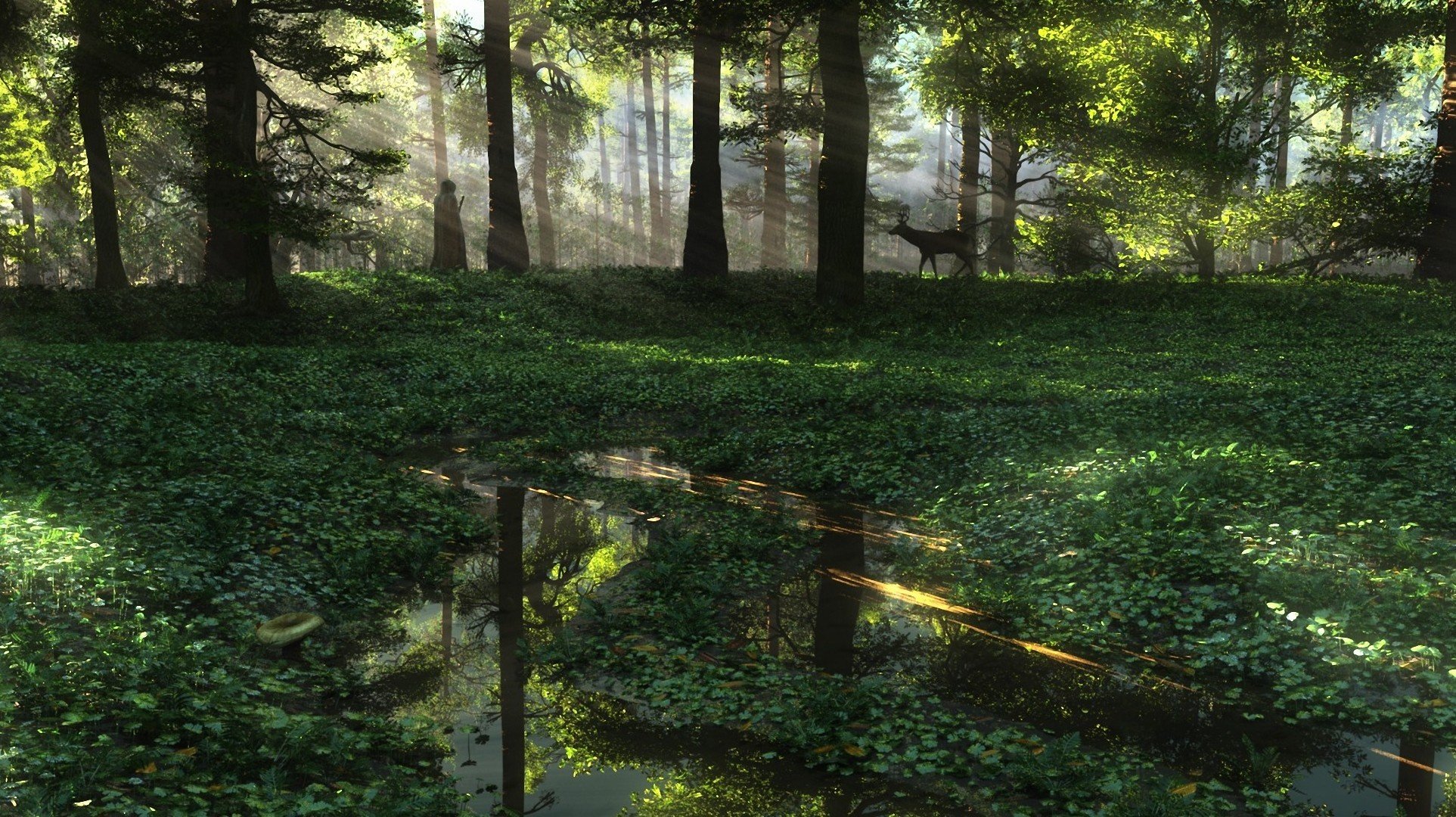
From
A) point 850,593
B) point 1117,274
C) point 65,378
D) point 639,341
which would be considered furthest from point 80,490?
point 1117,274

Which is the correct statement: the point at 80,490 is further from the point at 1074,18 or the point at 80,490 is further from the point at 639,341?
the point at 1074,18

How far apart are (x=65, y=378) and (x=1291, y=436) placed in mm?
13234

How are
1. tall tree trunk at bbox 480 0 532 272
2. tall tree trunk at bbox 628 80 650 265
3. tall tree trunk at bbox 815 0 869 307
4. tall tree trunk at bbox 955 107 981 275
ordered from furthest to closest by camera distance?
tall tree trunk at bbox 628 80 650 265 → tall tree trunk at bbox 955 107 981 275 → tall tree trunk at bbox 480 0 532 272 → tall tree trunk at bbox 815 0 869 307

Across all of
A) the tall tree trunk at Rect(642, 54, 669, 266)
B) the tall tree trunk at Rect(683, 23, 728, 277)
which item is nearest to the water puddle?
the tall tree trunk at Rect(683, 23, 728, 277)

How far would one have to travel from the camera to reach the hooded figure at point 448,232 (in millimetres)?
25000

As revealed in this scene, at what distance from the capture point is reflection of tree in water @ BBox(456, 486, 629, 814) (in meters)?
5.41

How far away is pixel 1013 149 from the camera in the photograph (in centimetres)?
2953

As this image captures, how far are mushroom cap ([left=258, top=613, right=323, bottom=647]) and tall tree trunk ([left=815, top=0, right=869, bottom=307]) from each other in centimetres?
1496

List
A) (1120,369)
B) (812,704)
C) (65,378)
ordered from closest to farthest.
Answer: (812,704), (65,378), (1120,369)

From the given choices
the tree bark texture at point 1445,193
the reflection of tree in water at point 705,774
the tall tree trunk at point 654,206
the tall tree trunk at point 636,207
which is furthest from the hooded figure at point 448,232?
the tall tree trunk at point 636,207

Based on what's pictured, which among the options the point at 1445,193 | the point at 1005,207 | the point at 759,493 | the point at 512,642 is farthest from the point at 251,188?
the point at 1445,193

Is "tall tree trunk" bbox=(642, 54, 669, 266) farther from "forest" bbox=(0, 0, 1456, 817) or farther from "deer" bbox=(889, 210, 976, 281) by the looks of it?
"deer" bbox=(889, 210, 976, 281)

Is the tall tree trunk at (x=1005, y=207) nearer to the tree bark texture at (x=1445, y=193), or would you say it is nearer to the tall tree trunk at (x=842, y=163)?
the tall tree trunk at (x=842, y=163)

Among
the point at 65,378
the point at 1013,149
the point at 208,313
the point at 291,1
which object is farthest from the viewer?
the point at 1013,149
